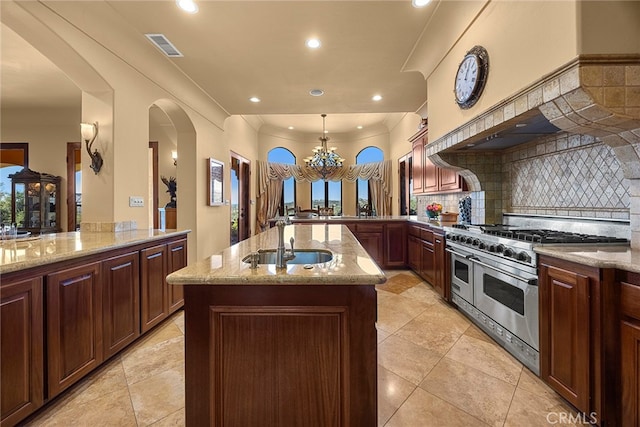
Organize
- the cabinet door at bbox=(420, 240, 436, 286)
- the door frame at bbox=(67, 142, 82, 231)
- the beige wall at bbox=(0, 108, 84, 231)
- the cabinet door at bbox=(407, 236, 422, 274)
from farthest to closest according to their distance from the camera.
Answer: the door frame at bbox=(67, 142, 82, 231) < the beige wall at bbox=(0, 108, 84, 231) < the cabinet door at bbox=(407, 236, 422, 274) < the cabinet door at bbox=(420, 240, 436, 286)

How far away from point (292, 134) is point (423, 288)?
6286 mm

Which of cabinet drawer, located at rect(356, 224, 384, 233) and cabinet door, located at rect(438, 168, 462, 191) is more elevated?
cabinet door, located at rect(438, 168, 462, 191)

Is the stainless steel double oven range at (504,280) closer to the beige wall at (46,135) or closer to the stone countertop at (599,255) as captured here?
the stone countertop at (599,255)

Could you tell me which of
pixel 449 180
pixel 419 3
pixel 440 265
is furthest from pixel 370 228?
pixel 419 3

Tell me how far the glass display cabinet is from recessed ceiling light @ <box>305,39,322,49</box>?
5439 millimetres

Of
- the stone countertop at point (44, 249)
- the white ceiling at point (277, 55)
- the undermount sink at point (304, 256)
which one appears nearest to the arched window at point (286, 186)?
the white ceiling at point (277, 55)

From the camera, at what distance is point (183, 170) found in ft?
14.5

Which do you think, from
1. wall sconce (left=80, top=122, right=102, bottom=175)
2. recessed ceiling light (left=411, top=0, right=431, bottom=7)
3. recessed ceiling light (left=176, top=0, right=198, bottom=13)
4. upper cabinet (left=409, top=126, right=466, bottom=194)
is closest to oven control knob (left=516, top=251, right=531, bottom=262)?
upper cabinet (left=409, top=126, right=466, bottom=194)

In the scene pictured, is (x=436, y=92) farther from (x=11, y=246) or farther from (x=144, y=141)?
(x=11, y=246)

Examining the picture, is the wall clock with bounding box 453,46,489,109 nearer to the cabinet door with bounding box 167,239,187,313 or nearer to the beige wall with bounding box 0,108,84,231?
the cabinet door with bounding box 167,239,187,313

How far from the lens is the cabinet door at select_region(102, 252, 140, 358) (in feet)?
6.72

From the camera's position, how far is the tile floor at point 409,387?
1.60m

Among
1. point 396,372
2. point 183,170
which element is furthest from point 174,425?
point 183,170

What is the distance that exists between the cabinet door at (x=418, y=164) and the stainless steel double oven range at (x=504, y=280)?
2088 millimetres
